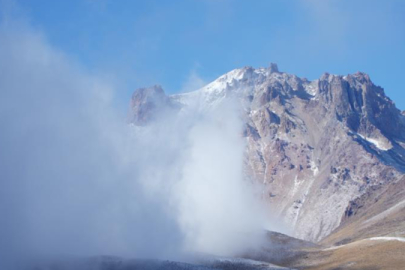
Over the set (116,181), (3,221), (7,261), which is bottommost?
(7,261)

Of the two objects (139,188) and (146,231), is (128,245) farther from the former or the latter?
(139,188)

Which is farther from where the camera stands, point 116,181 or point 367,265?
point 116,181

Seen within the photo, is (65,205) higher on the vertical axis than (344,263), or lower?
higher

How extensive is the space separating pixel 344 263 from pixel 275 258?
39784mm

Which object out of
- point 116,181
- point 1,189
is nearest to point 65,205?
point 1,189

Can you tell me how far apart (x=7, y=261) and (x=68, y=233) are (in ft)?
63.0

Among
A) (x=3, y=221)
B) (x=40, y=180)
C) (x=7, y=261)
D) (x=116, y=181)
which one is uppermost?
(x=116, y=181)

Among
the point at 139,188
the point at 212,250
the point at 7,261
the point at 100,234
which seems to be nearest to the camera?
the point at 7,261

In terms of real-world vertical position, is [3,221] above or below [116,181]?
below

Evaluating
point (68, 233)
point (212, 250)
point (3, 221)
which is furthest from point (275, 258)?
point (3, 221)

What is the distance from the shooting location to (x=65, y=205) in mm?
114812

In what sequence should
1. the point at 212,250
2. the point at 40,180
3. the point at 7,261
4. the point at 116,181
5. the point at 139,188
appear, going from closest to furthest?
1. the point at 7,261
2. the point at 40,180
3. the point at 116,181
4. the point at 139,188
5. the point at 212,250

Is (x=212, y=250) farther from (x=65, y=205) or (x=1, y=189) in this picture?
(x=1, y=189)

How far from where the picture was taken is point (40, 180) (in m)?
110
